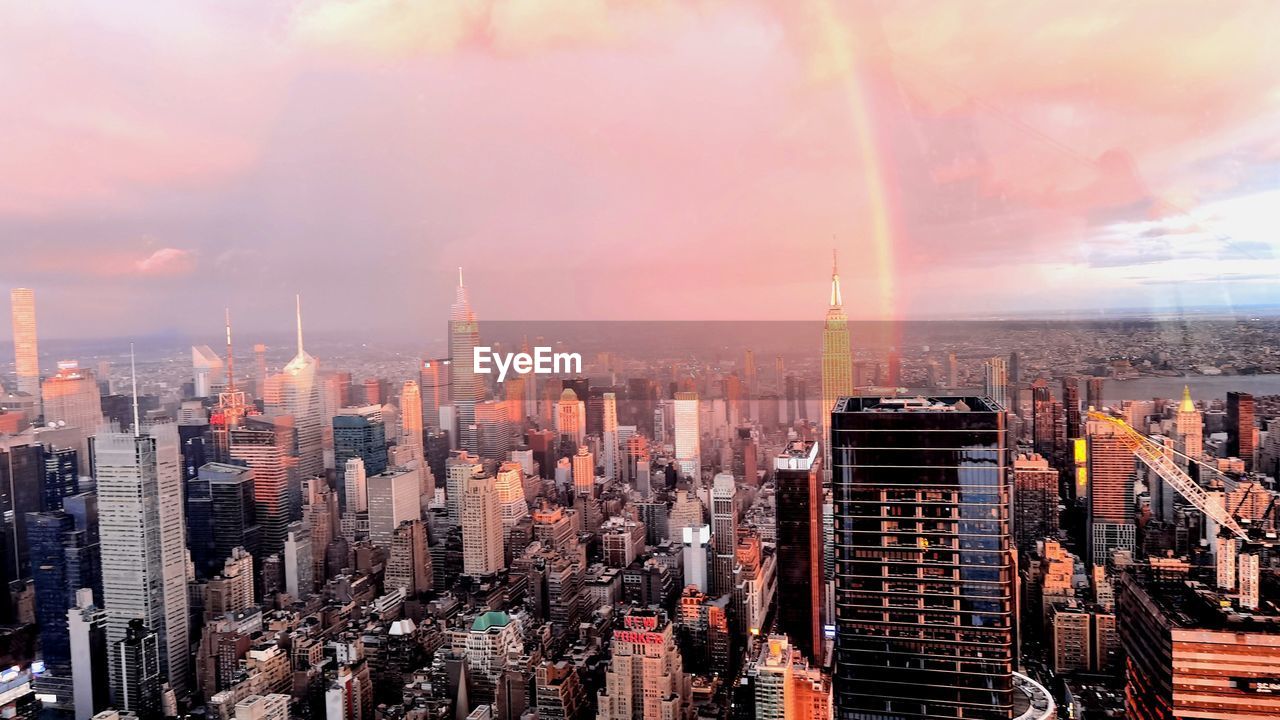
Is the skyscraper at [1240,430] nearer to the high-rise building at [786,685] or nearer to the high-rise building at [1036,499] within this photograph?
the high-rise building at [1036,499]

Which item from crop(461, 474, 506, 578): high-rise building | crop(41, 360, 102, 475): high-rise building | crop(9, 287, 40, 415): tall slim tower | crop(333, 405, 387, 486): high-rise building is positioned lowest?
crop(461, 474, 506, 578): high-rise building

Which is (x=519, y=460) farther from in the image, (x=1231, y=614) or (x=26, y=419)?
(x=1231, y=614)

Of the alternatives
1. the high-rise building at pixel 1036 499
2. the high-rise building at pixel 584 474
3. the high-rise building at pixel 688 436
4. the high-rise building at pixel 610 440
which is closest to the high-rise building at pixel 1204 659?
the high-rise building at pixel 1036 499

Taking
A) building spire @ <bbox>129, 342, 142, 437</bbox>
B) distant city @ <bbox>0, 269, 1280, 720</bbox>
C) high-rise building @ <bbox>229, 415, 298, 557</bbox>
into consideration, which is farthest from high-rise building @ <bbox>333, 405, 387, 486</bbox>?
building spire @ <bbox>129, 342, 142, 437</bbox>

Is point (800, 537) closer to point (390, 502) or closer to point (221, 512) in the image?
point (390, 502)

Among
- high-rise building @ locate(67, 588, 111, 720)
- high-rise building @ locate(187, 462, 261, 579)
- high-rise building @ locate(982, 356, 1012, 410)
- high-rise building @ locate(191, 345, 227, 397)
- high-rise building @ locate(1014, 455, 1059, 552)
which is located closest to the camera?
high-rise building @ locate(982, 356, 1012, 410)

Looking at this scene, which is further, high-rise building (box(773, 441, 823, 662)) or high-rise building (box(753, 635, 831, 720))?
high-rise building (box(773, 441, 823, 662))

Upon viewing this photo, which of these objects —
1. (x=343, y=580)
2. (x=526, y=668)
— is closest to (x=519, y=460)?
(x=343, y=580)

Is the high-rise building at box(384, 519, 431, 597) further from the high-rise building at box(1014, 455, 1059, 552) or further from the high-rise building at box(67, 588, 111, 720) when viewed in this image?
the high-rise building at box(1014, 455, 1059, 552)
